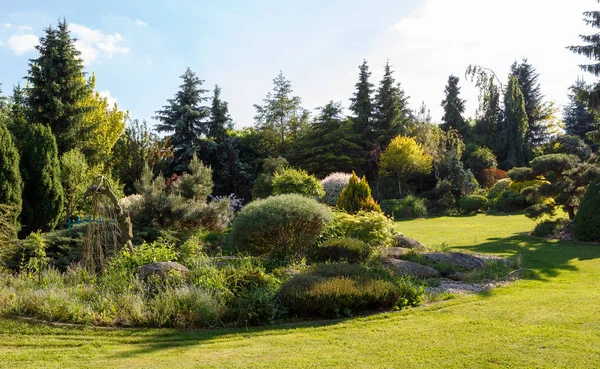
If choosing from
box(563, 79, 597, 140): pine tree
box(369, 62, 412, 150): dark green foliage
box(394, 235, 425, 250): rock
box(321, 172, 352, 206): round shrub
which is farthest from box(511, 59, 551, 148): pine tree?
box(394, 235, 425, 250): rock

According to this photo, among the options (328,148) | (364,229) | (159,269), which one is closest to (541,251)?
(364,229)

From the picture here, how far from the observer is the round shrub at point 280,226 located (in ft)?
27.0

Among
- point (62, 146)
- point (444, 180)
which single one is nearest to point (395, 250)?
point (62, 146)

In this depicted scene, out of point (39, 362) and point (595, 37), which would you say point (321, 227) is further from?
point (595, 37)

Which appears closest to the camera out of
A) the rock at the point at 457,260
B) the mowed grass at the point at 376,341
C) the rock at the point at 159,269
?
the mowed grass at the point at 376,341

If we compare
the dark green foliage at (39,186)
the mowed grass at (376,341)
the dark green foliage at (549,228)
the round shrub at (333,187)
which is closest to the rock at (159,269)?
the mowed grass at (376,341)

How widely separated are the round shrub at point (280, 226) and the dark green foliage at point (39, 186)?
654 cm

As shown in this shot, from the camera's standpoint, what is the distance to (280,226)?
8.24m

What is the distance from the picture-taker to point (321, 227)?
881cm

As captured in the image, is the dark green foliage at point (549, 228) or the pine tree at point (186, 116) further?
the pine tree at point (186, 116)

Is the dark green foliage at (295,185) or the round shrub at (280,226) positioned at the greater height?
the dark green foliage at (295,185)

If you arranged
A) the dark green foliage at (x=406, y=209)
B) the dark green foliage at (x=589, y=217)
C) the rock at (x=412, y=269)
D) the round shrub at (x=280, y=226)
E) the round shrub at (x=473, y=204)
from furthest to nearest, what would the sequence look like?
the round shrub at (x=473, y=204) < the dark green foliage at (x=406, y=209) < the dark green foliage at (x=589, y=217) < the round shrub at (x=280, y=226) < the rock at (x=412, y=269)

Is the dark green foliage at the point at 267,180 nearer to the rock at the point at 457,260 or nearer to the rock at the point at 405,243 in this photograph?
the rock at the point at 405,243

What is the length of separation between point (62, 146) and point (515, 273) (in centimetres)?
1540
